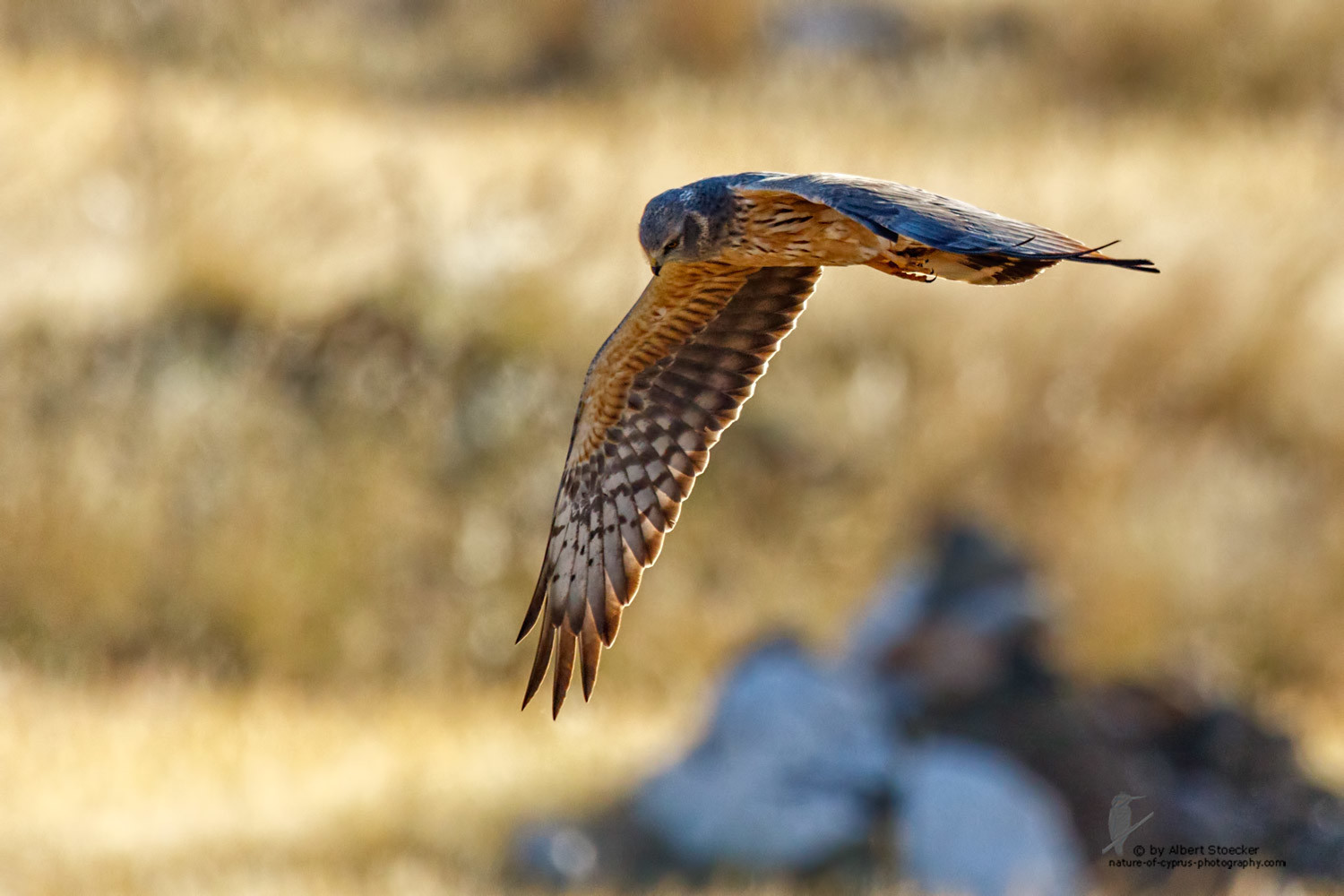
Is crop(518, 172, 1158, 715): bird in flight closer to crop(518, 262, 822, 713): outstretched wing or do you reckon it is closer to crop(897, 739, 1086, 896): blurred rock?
crop(518, 262, 822, 713): outstretched wing

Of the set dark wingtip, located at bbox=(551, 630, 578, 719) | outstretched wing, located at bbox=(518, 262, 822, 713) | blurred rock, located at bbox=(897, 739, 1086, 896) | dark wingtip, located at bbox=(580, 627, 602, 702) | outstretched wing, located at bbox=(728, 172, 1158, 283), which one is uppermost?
outstretched wing, located at bbox=(728, 172, 1158, 283)

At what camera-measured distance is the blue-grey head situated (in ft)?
12.1

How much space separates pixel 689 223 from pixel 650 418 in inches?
32.4

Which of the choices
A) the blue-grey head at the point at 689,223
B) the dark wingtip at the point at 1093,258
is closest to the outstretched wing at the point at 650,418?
the blue-grey head at the point at 689,223

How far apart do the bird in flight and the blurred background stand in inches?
107

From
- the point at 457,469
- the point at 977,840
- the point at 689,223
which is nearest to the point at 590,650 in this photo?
the point at 689,223

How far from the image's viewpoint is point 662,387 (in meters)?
4.46

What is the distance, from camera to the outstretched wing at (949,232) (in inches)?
113

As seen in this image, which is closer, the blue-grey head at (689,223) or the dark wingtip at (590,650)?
the blue-grey head at (689,223)

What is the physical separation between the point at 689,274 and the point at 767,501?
17.9 ft

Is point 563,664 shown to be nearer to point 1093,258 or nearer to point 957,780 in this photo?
point 1093,258

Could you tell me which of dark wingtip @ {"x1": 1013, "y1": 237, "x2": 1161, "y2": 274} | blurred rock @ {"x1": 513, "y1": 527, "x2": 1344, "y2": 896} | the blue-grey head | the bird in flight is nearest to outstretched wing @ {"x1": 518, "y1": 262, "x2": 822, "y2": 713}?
the bird in flight

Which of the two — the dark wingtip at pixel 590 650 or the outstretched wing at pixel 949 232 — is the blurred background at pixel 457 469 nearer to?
the dark wingtip at pixel 590 650

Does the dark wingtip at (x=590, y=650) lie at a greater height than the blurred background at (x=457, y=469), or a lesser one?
greater
